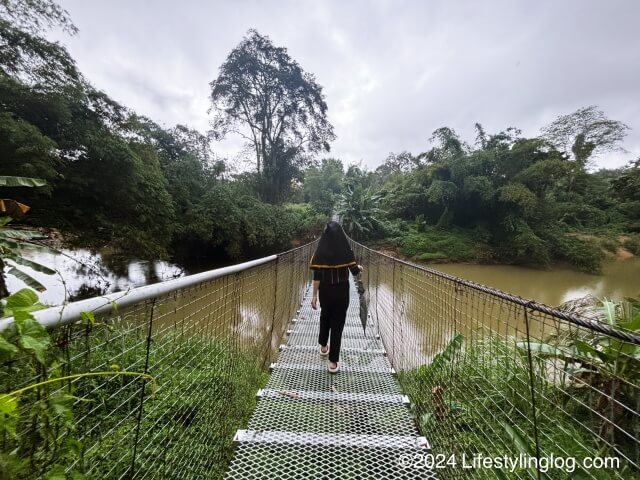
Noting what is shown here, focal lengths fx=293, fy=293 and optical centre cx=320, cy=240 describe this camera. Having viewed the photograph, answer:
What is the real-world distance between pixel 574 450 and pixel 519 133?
15667 millimetres

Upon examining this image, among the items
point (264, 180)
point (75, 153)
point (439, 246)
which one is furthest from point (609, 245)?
point (75, 153)

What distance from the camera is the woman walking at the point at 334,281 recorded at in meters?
1.97

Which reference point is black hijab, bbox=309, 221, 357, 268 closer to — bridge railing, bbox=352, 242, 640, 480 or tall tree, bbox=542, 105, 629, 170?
bridge railing, bbox=352, 242, 640, 480

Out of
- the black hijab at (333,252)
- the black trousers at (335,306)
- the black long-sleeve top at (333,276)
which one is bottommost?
the black trousers at (335,306)

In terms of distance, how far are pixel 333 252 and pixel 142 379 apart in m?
1.44

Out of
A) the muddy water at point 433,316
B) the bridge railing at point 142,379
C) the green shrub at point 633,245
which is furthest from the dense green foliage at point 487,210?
the bridge railing at point 142,379

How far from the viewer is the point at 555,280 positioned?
10516 millimetres

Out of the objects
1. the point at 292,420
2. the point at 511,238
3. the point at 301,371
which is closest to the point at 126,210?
the point at 301,371

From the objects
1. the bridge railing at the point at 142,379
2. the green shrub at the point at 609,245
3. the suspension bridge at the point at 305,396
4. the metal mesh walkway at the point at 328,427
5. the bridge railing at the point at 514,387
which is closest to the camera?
the bridge railing at the point at 142,379

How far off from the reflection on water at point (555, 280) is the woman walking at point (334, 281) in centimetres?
811

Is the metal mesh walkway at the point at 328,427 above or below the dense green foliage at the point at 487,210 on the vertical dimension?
below

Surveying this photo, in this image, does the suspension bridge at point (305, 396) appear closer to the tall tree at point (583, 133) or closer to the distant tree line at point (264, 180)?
the distant tree line at point (264, 180)

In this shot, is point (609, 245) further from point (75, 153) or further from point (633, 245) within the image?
point (75, 153)

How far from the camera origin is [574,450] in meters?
1.37
